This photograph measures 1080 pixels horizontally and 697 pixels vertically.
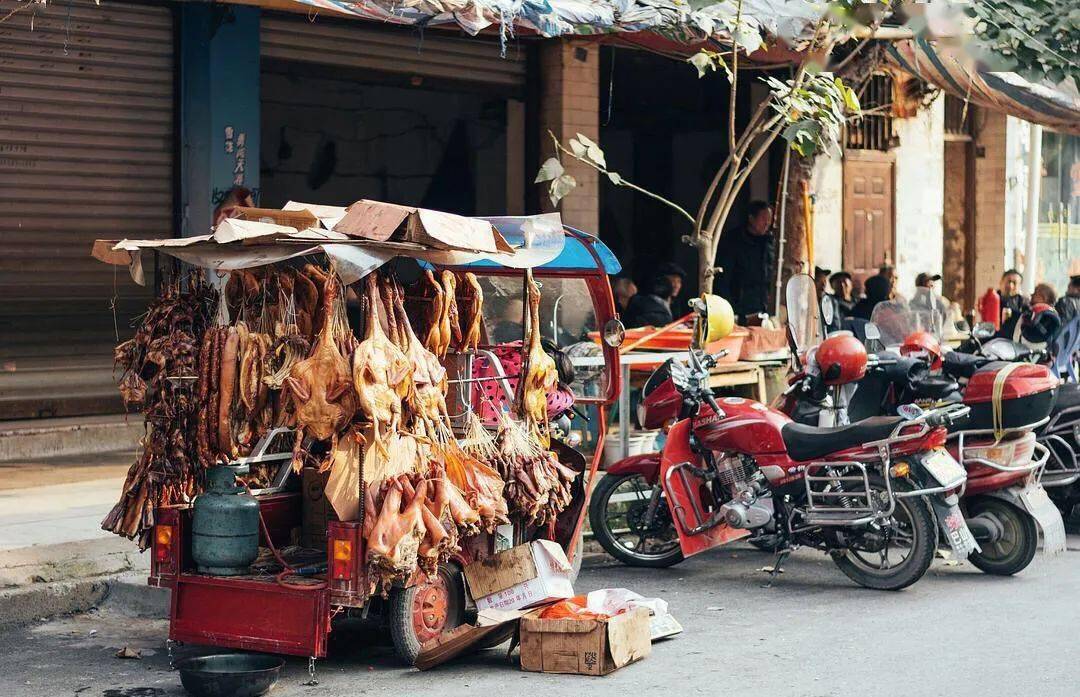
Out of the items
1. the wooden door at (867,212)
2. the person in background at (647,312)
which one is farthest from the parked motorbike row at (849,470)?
the wooden door at (867,212)

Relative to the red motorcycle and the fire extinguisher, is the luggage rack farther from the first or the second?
the fire extinguisher

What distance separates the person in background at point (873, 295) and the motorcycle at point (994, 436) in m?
5.17

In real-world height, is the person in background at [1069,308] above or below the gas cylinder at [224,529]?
above

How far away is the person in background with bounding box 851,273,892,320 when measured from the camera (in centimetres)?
1409

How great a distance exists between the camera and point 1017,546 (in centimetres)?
815

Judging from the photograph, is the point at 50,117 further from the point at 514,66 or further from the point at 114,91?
the point at 514,66

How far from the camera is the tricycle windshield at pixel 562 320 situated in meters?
8.86

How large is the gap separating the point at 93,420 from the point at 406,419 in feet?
21.2

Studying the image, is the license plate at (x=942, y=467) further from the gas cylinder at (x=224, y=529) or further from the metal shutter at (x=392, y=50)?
the metal shutter at (x=392, y=50)

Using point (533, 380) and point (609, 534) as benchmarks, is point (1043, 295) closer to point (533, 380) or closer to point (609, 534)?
point (609, 534)

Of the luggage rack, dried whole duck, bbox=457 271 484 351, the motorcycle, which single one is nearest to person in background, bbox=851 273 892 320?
the luggage rack

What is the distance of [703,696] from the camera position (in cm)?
571

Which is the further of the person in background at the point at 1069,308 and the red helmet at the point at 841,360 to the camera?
the person in background at the point at 1069,308

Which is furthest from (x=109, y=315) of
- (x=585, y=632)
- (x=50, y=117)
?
(x=585, y=632)
